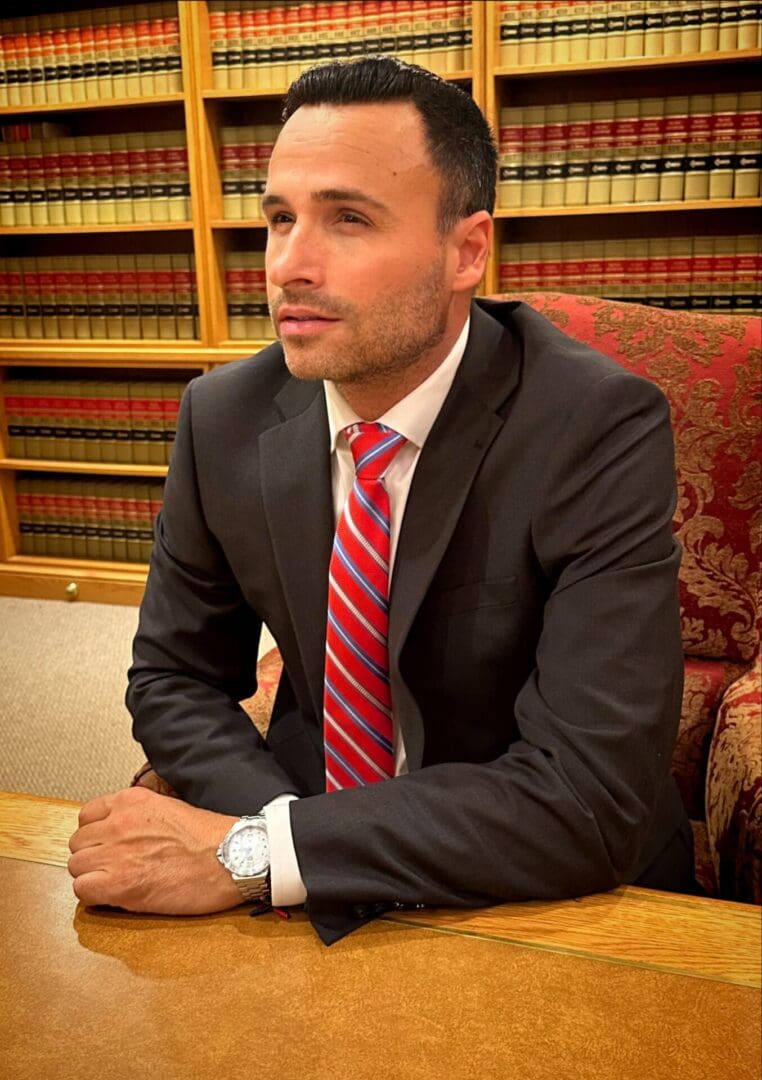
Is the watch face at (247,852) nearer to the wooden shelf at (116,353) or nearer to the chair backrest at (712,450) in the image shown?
the chair backrest at (712,450)

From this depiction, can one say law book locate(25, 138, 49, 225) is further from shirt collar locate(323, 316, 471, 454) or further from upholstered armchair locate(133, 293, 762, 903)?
shirt collar locate(323, 316, 471, 454)

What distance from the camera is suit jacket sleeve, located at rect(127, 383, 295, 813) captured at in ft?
3.84

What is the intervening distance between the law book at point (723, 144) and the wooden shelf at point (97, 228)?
1646 millimetres

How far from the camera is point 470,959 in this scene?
2.59ft

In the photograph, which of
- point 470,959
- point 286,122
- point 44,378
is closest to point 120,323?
point 44,378

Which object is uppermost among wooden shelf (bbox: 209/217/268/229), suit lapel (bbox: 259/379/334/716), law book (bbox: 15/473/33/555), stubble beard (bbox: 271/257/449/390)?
stubble beard (bbox: 271/257/449/390)

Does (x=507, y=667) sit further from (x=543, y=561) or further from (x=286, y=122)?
(x=286, y=122)

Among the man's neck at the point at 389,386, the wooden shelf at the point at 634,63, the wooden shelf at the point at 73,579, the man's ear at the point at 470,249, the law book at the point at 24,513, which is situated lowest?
the wooden shelf at the point at 73,579

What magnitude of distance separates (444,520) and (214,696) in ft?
1.22

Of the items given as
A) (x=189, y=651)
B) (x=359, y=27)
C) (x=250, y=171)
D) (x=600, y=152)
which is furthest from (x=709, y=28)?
(x=189, y=651)

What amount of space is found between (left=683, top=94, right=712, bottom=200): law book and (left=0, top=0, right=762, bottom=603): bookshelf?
42 mm

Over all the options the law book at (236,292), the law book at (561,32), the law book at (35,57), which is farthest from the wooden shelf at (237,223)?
the law book at (561,32)

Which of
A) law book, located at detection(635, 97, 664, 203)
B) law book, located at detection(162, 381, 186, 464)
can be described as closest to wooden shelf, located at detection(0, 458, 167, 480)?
law book, located at detection(162, 381, 186, 464)

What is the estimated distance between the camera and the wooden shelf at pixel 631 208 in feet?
9.49
